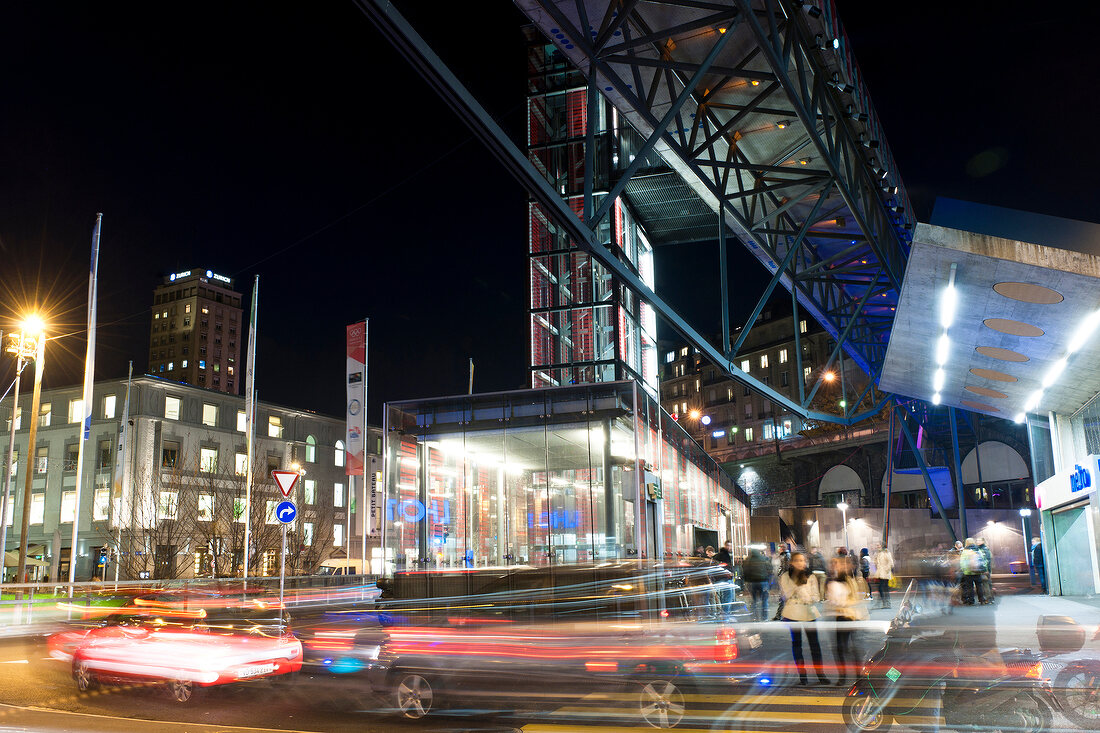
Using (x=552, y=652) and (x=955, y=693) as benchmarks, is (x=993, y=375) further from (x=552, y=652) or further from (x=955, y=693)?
(x=552, y=652)

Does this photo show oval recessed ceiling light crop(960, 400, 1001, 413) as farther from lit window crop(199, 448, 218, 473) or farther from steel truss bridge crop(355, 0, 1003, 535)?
lit window crop(199, 448, 218, 473)

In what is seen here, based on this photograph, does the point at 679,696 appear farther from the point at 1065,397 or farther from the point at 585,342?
the point at 585,342

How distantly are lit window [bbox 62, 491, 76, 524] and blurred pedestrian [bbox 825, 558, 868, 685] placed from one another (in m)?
59.5

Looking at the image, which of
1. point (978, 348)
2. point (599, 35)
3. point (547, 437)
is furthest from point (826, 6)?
point (547, 437)

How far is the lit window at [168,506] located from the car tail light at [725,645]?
42012mm

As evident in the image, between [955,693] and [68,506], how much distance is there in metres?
62.3

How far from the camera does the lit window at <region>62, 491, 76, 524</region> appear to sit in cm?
5909

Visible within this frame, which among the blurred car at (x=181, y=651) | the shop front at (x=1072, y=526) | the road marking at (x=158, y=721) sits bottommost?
the road marking at (x=158, y=721)

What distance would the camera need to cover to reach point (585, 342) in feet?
136

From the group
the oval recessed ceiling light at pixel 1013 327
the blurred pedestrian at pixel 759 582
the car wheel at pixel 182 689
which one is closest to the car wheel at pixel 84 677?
the car wheel at pixel 182 689

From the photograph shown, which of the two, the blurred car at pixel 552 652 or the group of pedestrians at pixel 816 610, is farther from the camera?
the group of pedestrians at pixel 816 610

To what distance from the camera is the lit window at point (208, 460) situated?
199 ft

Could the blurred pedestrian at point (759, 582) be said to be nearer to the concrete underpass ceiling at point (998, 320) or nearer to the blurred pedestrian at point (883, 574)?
the blurred pedestrian at point (883, 574)

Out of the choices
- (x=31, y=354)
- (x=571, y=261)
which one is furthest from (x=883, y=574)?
(x=31, y=354)
